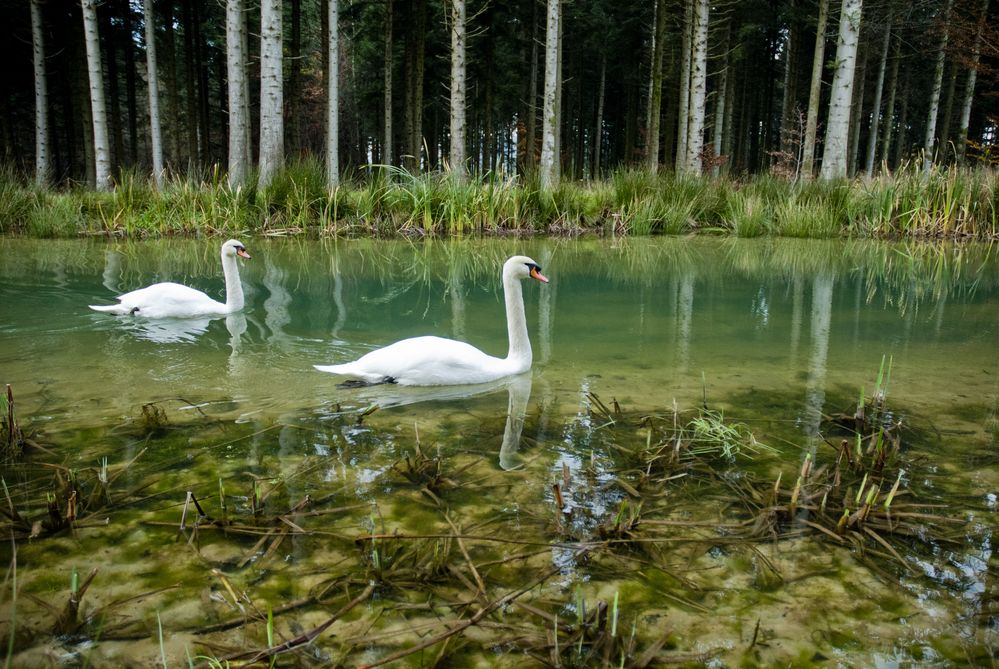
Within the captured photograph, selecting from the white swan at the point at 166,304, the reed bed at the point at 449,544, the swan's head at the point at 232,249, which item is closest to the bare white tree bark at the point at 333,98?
the swan's head at the point at 232,249

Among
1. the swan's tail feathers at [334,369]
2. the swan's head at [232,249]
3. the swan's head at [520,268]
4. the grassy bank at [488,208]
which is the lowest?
the swan's tail feathers at [334,369]

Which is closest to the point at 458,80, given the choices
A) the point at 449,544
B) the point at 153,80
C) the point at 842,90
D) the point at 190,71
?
the point at 842,90

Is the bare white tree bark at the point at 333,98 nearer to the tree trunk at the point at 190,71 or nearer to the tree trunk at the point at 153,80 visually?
the tree trunk at the point at 153,80

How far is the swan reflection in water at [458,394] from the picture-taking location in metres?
3.88

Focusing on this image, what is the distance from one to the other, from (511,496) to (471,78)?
30060 millimetres

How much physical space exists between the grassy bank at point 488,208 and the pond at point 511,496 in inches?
249

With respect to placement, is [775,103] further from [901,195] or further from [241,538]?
[241,538]

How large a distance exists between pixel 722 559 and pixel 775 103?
168ft

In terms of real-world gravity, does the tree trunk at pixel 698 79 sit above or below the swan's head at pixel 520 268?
above

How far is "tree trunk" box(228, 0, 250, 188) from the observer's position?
13.6 metres

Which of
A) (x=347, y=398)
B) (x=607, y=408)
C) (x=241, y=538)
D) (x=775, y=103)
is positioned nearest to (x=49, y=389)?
(x=347, y=398)

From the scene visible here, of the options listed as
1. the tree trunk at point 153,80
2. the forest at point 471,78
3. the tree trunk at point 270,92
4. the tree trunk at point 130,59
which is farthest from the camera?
the tree trunk at point 130,59

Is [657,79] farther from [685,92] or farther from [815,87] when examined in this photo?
[815,87]

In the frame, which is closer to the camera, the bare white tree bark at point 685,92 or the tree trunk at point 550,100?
the tree trunk at point 550,100
